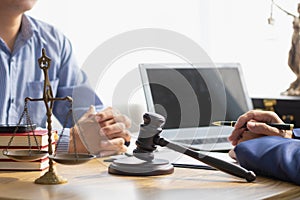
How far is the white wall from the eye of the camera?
282 centimetres

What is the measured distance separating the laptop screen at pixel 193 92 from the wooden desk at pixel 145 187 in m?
0.31

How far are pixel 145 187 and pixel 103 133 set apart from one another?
1.61ft

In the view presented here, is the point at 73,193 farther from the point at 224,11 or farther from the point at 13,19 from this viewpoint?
the point at 224,11

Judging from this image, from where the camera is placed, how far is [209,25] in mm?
3814

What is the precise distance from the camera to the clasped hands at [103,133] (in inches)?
63.7

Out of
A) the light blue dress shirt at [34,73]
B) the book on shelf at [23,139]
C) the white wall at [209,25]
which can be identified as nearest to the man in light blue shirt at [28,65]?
the light blue dress shirt at [34,73]

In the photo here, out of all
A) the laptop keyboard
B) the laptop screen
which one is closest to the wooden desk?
the laptop screen

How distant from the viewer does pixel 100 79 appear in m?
1.39

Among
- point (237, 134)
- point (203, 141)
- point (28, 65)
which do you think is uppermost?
point (28, 65)

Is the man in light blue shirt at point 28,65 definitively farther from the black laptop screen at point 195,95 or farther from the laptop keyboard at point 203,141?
the laptop keyboard at point 203,141

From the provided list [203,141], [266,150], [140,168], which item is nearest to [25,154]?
[140,168]

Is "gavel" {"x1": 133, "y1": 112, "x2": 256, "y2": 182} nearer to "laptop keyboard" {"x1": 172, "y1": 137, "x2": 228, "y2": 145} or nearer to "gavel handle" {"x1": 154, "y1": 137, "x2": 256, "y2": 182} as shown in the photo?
"gavel handle" {"x1": 154, "y1": 137, "x2": 256, "y2": 182}

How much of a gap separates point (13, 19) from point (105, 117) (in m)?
0.82

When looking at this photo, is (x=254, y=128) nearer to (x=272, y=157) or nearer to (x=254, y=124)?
(x=254, y=124)
